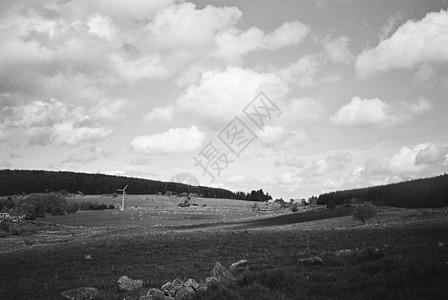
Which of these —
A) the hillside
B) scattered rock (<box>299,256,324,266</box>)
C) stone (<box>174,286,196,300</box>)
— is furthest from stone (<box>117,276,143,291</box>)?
the hillside

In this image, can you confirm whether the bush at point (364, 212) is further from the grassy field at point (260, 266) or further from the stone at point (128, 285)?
the stone at point (128, 285)

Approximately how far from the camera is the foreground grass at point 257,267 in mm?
Answer: 11992

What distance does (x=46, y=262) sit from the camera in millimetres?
30844

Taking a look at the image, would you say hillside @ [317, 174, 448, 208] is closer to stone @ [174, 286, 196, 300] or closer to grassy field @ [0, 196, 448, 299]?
grassy field @ [0, 196, 448, 299]

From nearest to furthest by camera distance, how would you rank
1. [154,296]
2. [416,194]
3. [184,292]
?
[184,292]
[154,296]
[416,194]

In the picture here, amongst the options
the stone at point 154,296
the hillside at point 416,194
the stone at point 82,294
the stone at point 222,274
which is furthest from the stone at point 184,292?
the hillside at point 416,194

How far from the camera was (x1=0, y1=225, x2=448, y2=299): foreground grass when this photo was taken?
1199 centimetres

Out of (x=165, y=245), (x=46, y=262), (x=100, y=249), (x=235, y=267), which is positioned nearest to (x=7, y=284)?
(x=46, y=262)

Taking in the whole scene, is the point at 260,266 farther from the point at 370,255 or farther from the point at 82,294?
the point at 82,294

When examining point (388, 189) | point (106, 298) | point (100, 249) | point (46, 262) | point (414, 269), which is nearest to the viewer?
point (414, 269)

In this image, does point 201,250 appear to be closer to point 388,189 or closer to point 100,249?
point 100,249

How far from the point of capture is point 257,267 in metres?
18.6

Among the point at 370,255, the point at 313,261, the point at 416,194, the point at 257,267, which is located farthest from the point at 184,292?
the point at 416,194

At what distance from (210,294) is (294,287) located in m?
3.51
